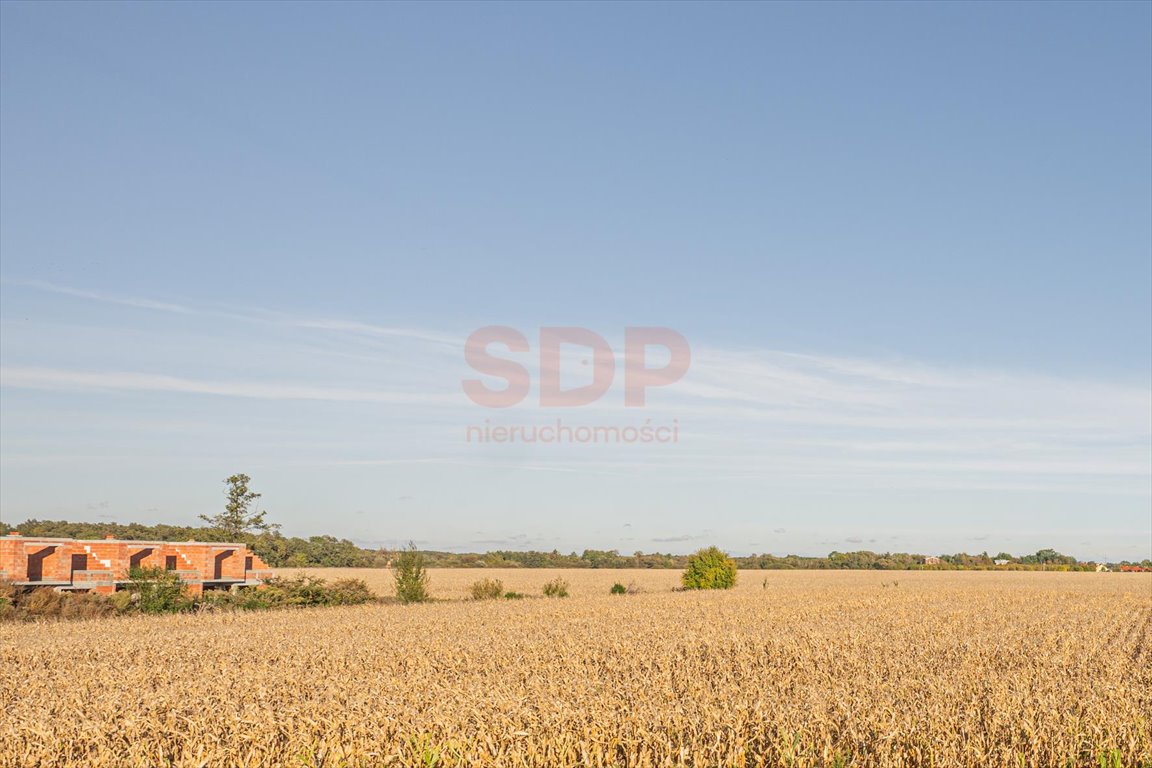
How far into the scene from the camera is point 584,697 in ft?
36.0

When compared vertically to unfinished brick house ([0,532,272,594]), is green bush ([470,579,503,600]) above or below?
below

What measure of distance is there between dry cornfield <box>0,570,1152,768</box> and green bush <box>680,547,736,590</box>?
36.4m

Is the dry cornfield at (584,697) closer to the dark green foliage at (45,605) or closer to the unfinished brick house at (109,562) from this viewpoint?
the dark green foliage at (45,605)

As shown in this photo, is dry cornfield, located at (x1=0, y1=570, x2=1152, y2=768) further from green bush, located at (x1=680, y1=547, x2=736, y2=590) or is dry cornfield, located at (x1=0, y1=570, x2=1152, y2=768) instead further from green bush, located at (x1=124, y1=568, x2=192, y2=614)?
green bush, located at (x1=680, y1=547, x2=736, y2=590)

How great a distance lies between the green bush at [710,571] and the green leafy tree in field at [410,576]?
20.4 meters

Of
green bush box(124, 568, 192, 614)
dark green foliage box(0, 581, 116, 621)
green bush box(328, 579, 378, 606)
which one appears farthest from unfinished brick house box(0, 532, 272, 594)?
green bush box(328, 579, 378, 606)

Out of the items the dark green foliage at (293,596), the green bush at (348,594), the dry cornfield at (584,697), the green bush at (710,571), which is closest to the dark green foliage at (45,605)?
the dark green foliage at (293,596)

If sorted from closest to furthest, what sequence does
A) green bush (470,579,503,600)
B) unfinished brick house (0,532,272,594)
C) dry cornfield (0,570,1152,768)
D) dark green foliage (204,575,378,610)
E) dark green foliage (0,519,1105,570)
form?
dry cornfield (0,570,1152,768) → unfinished brick house (0,532,272,594) → dark green foliage (204,575,378,610) → green bush (470,579,503,600) → dark green foliage (0,519,1105,570)

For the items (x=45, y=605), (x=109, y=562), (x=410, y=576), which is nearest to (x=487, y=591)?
(x=410, y=576)

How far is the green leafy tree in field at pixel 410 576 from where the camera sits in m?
45.6

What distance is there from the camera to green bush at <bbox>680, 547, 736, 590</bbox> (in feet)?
199

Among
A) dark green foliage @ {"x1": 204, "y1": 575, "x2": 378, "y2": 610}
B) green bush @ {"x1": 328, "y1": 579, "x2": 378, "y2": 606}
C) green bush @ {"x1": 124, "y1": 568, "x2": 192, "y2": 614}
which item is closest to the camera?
green bush @ {"x1": 124, "y1": 568, "x2": 192, "y2": 614}

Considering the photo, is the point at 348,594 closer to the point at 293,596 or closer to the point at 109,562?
the point at 293,596

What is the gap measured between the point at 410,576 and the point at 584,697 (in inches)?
1423
